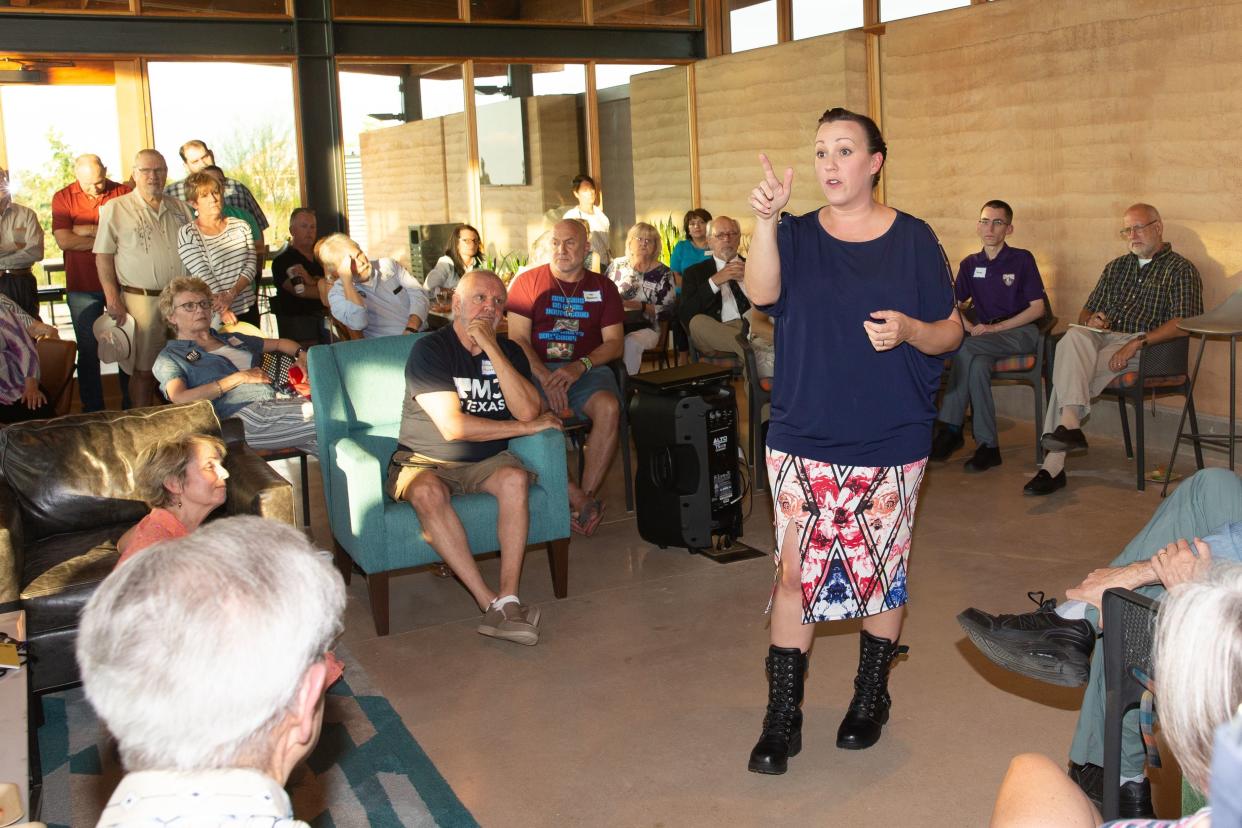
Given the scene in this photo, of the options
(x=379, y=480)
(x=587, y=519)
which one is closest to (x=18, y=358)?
(x=379, y=480)

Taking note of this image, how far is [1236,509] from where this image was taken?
2.92 metres

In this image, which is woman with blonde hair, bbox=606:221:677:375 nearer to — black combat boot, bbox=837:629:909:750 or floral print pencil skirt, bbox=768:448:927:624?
black combat boot, bbox=837:629:909:750

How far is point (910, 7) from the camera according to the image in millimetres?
8578

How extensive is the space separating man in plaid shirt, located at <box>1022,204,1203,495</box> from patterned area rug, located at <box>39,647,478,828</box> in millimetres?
3573

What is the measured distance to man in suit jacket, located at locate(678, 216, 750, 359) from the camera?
6.80 meters

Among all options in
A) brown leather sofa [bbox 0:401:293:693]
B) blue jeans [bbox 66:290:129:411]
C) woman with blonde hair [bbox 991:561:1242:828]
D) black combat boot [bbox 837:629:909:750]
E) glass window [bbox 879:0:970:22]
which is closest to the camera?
woman with blonde hair [bbox 991:561:1242:828]

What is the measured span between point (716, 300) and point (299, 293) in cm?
285

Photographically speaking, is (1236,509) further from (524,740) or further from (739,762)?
(524,740)

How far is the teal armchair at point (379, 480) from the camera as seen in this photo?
4.36m

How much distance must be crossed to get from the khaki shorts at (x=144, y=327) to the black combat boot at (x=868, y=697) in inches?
206

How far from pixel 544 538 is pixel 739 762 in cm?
150

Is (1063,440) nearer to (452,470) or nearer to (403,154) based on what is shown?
(452,470)

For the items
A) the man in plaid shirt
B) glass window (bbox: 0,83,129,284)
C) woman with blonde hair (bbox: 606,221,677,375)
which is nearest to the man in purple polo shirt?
the man in plaid shirt

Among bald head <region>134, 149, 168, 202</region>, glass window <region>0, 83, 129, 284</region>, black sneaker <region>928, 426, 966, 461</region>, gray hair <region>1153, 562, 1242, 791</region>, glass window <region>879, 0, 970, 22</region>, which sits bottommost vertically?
black sneaker <region>928, 426, 966, 461</region>
